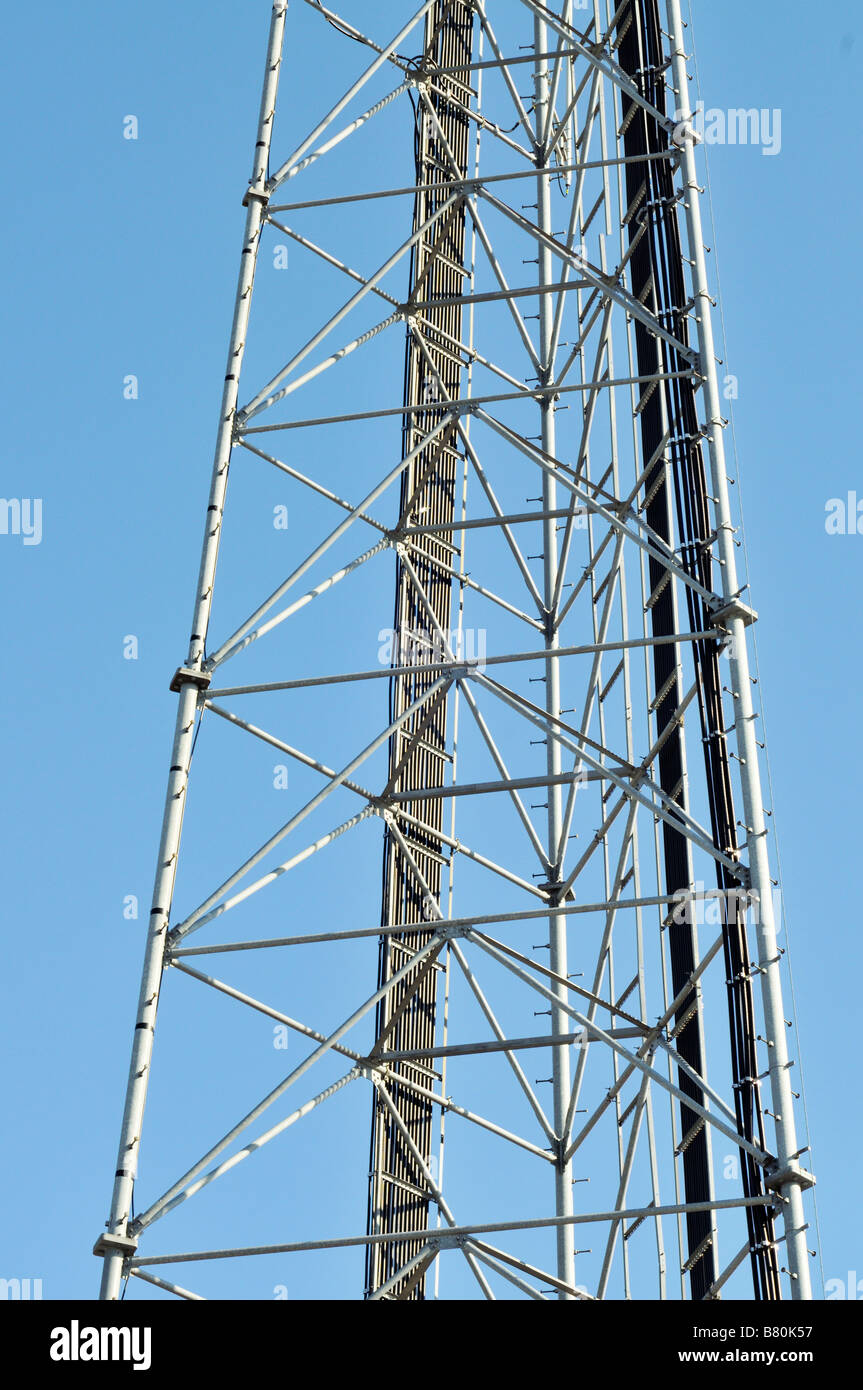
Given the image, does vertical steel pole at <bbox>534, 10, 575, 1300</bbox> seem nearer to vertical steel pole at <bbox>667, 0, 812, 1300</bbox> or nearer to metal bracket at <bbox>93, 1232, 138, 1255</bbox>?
vertical steel pole at <bbox>667, 0, 812, 1300</bbox>

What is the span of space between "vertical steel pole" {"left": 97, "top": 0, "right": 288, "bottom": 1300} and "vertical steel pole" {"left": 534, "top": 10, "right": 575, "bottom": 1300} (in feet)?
12.4

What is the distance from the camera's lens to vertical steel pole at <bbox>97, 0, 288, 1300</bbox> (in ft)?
60.6

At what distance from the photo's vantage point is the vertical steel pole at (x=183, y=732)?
727 inches

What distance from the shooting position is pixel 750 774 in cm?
1925

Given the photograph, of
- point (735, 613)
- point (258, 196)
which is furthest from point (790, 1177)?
point (258, 196)

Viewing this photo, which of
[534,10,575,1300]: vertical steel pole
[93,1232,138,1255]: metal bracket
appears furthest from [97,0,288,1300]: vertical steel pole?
[534,10,575,1300]: vertical steel pole

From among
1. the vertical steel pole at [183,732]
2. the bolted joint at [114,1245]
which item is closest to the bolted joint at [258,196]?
the vertical steel pole at [183,732]

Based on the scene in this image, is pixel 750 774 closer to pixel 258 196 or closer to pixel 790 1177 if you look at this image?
pixel 790 1177

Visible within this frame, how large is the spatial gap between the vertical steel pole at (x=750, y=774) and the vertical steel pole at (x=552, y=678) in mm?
2045

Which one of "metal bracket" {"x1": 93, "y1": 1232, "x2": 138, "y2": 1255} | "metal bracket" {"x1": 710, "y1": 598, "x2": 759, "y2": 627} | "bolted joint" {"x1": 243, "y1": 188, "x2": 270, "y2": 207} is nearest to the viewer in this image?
"metal bracket" {"x1": 93, "y1": 1232, "x2": 138, "y2": 1255}
